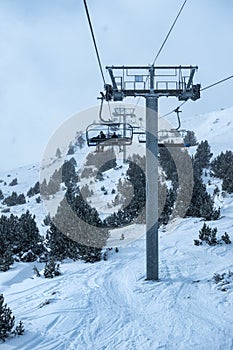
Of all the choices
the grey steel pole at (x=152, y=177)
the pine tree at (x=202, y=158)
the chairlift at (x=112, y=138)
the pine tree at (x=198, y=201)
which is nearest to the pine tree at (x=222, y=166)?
the pine tree at (x=202, y=158)

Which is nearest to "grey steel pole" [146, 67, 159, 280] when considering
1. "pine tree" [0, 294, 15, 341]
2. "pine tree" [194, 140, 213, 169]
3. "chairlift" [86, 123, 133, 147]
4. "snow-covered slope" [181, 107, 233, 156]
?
"chairlift" [86, 123, 133, 147]

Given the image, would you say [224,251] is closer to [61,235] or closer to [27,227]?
[61,235]

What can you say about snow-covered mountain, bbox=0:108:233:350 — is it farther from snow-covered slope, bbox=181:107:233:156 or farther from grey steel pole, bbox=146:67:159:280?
snow-covered slope, bbox=181:107:233:156

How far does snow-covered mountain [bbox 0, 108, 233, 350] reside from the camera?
5.83 meters

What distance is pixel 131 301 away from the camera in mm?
7914

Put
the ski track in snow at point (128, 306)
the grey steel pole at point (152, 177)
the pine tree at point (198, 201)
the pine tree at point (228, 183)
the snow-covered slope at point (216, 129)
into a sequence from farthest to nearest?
the snow-covered slope at point (216, 129) → the pine tree at point (228, 183) → the pine tree at point (198, 201) → the grey steel pole at point (152, 177) → the ski track in snow at point (128, 306)

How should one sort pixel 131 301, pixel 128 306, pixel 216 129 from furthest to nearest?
pixel 216 129 → pixel 131 301 → pixel 128 306

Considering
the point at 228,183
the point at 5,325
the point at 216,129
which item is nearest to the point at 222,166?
the point at 228,183

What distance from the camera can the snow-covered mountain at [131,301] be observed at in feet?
19.1

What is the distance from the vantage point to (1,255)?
1421cm

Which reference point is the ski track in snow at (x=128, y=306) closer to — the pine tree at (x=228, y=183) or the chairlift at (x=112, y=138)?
the chairlift at (x=112, y=138)

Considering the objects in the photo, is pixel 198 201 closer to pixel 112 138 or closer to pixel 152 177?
pixel 152 177

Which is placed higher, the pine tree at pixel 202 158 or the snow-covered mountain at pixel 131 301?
the pine tree at pixel 202 158

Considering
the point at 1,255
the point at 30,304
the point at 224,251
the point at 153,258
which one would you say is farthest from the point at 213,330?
the point at 1,255
